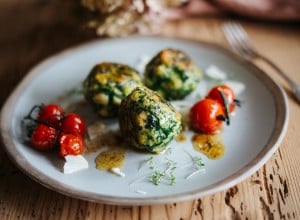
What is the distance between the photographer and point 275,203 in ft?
4.60

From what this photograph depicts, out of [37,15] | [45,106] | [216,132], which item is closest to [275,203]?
[216,132]

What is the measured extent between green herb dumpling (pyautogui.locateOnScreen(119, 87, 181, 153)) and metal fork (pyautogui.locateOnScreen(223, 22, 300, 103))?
2.01ft

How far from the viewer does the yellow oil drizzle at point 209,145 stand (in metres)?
1.50

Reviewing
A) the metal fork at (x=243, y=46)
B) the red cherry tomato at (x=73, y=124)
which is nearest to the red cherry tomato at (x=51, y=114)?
the red cherry tomato at (x=73, y=124)

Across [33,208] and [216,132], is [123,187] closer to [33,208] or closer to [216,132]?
[33,208]

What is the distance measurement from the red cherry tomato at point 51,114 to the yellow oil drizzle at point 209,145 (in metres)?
0.47

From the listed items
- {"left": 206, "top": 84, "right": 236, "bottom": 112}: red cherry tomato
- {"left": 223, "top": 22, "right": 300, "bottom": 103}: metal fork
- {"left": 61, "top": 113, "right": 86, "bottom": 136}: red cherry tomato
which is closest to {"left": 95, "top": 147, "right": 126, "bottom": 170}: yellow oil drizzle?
{"left": 61, "top": 113, "right": 86, "bottom": 136}: red cherry tomato

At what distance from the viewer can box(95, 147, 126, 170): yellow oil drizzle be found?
1463mm

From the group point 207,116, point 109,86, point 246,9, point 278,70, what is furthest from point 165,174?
point 246,9

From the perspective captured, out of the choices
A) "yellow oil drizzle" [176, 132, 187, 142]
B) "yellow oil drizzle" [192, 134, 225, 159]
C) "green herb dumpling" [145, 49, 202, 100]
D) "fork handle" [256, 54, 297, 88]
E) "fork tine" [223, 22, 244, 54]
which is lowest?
"yellow oil drizzle" [176, 132, 187, 142]

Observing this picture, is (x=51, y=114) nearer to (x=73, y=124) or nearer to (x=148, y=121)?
(x=73, y=124)

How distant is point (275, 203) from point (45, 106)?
859 mm

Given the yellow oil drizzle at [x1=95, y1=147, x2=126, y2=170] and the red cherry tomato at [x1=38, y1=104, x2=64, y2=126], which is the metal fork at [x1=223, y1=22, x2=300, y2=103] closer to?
the yellow oil drizzle at [x1=95, y1=147, x2=126, y2=170]

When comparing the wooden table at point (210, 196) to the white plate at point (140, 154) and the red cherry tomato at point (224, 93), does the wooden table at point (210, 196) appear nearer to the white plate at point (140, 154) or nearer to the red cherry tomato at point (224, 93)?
the white plate at point (140, 154)
